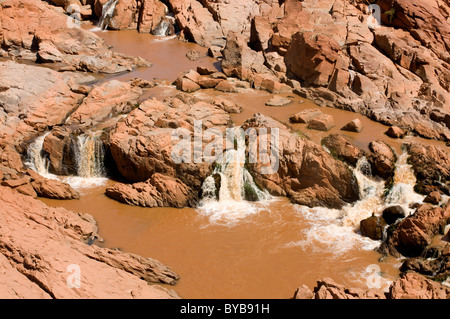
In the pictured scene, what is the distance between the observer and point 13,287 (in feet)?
39.5

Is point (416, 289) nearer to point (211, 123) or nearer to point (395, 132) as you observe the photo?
point (395, 132)

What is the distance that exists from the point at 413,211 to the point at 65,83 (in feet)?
59.1

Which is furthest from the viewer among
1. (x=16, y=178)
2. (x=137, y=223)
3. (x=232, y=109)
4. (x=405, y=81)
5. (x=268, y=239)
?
(x=405, y=81)

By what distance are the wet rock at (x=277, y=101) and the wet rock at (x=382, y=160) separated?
5.94m

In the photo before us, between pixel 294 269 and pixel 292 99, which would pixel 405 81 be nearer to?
pixel 292 99

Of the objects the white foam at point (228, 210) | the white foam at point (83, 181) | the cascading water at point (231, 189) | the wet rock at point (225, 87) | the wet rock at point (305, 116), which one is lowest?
the white foam at point (83, 181)

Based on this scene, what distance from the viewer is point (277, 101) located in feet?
78.3

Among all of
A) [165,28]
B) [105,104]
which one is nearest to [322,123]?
[105,104]

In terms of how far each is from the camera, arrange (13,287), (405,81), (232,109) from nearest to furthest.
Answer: (13,287), (232,109), (405,81)

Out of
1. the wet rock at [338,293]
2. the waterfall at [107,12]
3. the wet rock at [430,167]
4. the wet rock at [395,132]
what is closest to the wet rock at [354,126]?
the wet rock at [395,132]

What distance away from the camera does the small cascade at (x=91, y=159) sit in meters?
20.8

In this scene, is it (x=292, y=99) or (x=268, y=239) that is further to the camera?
(x=292, y=99)

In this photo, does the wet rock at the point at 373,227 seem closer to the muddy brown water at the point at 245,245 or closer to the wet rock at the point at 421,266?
the muddy brown water at the point at 245,245

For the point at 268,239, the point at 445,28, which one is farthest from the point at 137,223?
the point at 445,28
